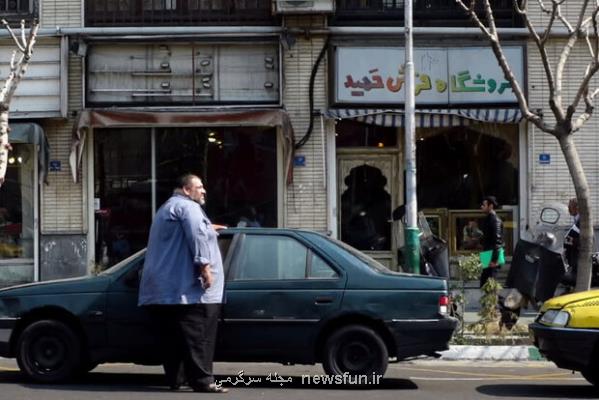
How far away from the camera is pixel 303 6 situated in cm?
1705

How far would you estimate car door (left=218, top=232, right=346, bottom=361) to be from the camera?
9781 millimetres

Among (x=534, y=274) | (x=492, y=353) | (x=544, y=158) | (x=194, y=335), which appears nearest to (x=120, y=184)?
(x=544, y=158)

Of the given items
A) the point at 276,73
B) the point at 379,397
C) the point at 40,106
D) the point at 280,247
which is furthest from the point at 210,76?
the point at 379,397

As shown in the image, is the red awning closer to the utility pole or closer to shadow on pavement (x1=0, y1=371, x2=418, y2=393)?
the utility pole

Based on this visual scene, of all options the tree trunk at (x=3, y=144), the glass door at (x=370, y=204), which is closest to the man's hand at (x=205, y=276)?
the tree trunk at (x=3, y=144)

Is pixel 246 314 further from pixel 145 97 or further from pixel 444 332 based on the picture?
pixel 145 97

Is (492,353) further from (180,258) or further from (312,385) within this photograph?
(180,258)

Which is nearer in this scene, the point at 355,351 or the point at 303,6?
the point at 355,351

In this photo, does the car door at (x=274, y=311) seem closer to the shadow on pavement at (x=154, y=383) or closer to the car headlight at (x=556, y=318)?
the shadow on pavement at (x=154, y=383)

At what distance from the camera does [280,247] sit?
10117 millimetres

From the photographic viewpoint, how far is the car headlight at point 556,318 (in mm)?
9555

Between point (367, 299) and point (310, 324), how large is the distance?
574 mm

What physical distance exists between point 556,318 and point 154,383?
12.5 feet

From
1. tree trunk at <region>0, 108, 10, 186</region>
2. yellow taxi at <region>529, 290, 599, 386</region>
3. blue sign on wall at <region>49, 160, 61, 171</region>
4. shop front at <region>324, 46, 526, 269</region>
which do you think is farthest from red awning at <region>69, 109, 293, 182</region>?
yellow taxi at <region>529, 290, 599, 386</region>
